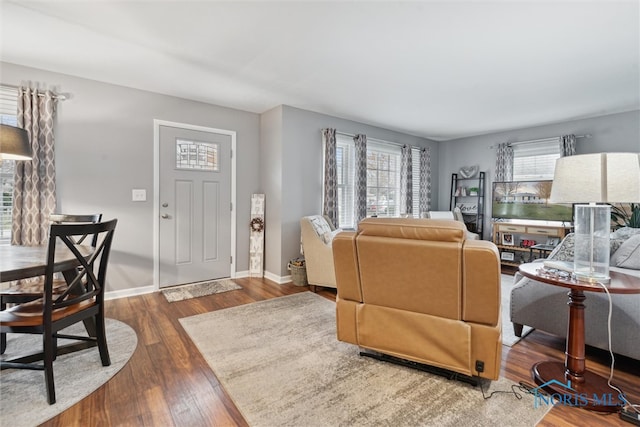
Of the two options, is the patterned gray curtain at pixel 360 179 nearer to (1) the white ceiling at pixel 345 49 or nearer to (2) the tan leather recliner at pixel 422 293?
(1) the white ceiling at pixel 345 49

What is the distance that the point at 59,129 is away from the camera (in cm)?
305

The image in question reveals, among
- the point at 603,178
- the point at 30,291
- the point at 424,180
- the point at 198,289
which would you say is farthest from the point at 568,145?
the point at 30,291

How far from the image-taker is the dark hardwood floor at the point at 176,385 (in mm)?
1517

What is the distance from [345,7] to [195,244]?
3.19 m

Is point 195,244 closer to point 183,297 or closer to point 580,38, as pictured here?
point 183,297

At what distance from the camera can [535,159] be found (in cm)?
514

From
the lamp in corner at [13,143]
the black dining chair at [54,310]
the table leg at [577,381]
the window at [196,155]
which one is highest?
the window at [196,155]

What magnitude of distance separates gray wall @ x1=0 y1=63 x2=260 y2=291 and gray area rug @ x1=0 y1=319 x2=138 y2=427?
1235mm

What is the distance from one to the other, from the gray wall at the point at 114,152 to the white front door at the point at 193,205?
16 cm

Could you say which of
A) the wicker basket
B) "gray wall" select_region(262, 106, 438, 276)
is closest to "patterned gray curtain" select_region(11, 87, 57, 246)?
"gray wall" select_region(262, 106, 438, 276)

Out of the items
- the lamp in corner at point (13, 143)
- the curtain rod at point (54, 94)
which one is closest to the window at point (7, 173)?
the curtain rod at point (54, 94)

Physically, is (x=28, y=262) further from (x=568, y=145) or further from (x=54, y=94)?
(x=568, y=145)

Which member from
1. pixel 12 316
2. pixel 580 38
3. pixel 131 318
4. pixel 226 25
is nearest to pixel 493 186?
pixel 580 38

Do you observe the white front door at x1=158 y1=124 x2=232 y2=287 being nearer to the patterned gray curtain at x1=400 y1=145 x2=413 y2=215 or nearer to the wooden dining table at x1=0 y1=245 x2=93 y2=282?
the wooden dining table at x1=0 y1=245 x2=93 y2=282
